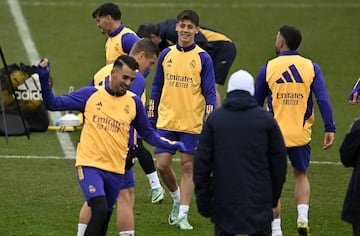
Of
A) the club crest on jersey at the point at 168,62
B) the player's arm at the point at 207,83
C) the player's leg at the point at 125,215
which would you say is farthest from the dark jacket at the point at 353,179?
the club crest on jersey at the point at 168,62

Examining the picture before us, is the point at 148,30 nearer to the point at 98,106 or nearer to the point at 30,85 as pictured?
the point at 98,106

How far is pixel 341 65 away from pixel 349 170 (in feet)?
25.6

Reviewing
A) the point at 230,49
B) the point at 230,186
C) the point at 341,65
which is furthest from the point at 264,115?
the point at 341,65

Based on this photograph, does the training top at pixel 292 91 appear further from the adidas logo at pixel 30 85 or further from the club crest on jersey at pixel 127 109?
the adidas logo at pixel 30 85

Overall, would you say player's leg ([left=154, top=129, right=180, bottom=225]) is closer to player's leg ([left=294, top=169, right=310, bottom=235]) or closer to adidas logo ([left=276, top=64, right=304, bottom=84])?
player's leg ([left=294, top=169, right=310, bottom=235])

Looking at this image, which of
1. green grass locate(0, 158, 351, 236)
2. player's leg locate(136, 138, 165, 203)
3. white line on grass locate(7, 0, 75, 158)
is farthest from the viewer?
white line on grass locate(7, 0, 75, 158)

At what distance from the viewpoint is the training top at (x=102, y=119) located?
11031 mm

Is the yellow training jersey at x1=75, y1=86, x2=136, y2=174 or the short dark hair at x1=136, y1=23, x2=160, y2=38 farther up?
the short dark hair at x1=136, y1=23, x2=160, y2=38

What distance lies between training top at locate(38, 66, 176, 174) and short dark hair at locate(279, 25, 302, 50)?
2150 mm

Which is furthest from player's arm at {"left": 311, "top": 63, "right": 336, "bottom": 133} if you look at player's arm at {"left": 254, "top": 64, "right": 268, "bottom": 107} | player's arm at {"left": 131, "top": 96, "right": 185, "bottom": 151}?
player's arm at {"left": 131, "top": 96, "right": 185, "bottom": 151}

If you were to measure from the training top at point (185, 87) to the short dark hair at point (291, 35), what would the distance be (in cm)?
110

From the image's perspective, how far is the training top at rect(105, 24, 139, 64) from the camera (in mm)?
14023

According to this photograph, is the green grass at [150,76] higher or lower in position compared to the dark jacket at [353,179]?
lower

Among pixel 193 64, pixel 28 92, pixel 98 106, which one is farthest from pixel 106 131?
pixel 28 92
